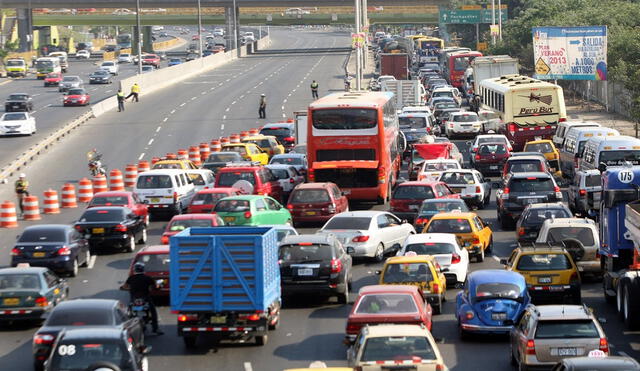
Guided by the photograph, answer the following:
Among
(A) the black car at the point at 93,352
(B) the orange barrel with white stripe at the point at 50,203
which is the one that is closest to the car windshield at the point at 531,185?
(B) the orange barrel with white stripe at the point at 50,203

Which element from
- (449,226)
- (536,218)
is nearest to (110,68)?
(536,218)

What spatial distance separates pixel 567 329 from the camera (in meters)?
19.3

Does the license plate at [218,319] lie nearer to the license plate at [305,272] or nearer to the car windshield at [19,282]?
the license plate at [305,272]

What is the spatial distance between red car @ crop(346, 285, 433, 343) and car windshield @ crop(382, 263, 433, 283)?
2957mm

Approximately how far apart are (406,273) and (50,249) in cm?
986

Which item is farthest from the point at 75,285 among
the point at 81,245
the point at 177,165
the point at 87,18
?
the point at 87,18

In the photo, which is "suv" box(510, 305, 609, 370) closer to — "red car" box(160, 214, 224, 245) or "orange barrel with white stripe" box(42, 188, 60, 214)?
"red car" box(160, 214, 224, 245)

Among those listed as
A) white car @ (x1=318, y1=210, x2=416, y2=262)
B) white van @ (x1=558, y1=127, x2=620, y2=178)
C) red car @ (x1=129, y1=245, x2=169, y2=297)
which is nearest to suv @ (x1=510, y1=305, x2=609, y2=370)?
red car @ (x1=129, y1=245, x2=169, y2=297)

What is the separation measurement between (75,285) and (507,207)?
1353 cm

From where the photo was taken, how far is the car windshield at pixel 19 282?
25.3 meters

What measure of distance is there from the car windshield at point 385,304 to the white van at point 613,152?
19.3 m

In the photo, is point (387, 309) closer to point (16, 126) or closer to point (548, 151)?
point (548, 151)

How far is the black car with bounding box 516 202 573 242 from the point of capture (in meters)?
33.0

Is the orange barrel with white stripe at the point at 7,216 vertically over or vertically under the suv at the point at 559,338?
under
